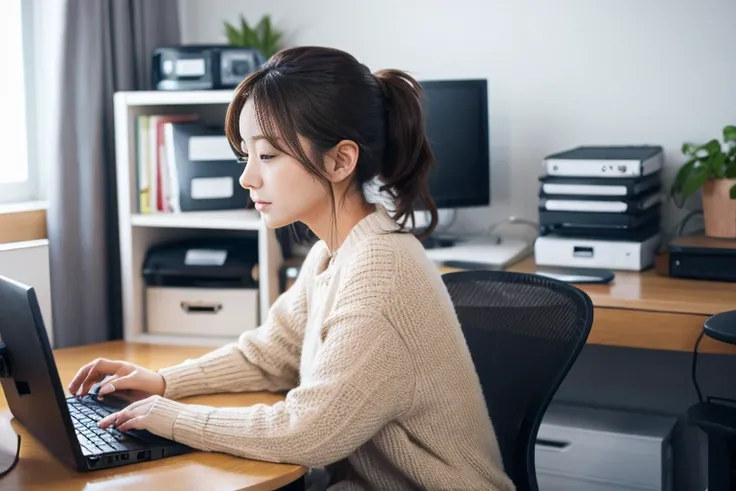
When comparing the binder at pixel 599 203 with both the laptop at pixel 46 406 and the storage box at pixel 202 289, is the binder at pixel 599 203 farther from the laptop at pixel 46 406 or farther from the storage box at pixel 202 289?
the laptop at pixel 46 406

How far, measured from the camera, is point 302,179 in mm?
1523

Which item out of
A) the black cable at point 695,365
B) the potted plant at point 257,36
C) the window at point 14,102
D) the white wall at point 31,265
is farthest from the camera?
the potted plant at point 257,36

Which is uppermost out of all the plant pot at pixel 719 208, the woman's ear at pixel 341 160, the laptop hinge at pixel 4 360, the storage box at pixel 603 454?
the woman's ear at pixel 341 160

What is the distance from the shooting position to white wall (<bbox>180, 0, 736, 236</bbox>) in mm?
2582

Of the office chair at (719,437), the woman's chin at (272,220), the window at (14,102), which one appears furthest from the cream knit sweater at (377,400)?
the window at (14,102)

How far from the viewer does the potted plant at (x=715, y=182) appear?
243cm

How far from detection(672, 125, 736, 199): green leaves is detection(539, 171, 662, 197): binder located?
0.09 m

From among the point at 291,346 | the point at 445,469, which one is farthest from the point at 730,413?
the point at 291,346

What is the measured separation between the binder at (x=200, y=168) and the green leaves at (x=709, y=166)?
1128mm

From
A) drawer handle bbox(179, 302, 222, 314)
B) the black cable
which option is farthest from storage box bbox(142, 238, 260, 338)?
the black cable

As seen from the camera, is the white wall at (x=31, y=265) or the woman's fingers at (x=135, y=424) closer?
the woman's fingers at (x=135, y=424)

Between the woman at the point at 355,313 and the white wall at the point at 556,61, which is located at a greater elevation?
the white wall at the point at 556,61

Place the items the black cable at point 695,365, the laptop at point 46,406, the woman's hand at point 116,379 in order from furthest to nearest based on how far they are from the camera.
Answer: the black cable at point 695,365
the woman's hand at point 116,379
the laptop at point 46,406

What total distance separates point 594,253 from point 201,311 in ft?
3.34
